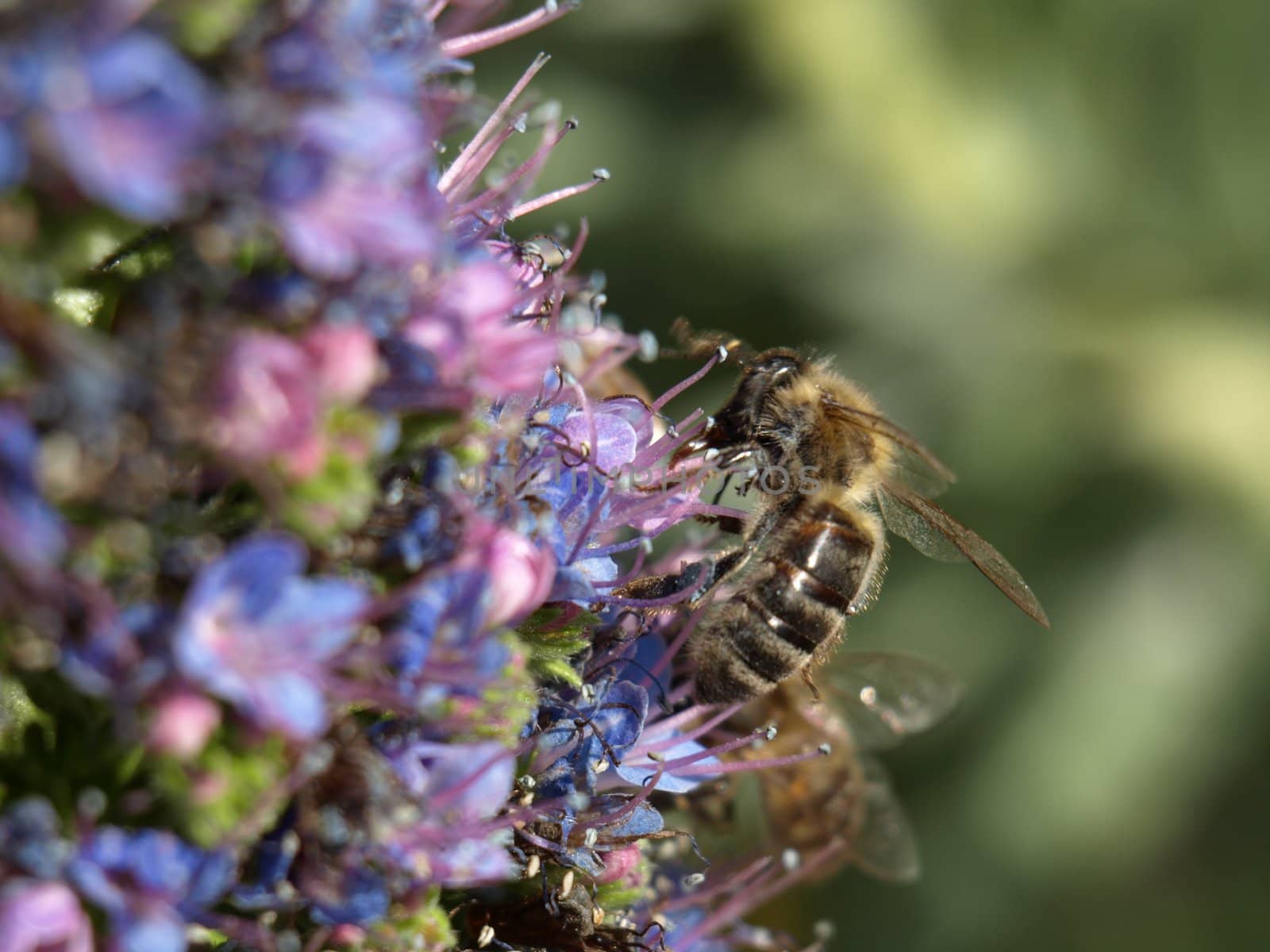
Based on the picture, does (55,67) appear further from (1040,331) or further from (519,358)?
(1040,331)

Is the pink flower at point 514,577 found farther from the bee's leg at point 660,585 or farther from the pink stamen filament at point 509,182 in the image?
the pink stamen filament at point 509,182

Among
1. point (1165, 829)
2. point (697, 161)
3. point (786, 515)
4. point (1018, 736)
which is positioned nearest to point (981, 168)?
point (697, 161)

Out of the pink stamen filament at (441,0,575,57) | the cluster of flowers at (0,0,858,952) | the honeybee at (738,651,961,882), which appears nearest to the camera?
the cluster of flowers at (0,0,858,952)

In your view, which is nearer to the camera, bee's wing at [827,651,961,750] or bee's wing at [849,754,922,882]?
bee's wing at [827,651,961,750]

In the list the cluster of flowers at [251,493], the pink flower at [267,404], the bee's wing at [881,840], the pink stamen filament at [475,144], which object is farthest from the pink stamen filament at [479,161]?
the bee's wing at [881,840]

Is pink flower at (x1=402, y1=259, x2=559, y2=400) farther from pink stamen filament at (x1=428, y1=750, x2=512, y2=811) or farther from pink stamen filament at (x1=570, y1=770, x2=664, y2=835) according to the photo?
pink stamen filament at (x1=570, y1=770, x2=664, y2=835)

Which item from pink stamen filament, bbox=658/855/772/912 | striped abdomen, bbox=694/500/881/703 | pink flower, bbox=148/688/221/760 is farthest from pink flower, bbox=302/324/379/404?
pink stamen filament, bbox=658/855/772/912

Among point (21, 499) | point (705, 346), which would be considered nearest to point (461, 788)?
point (21, 499)
